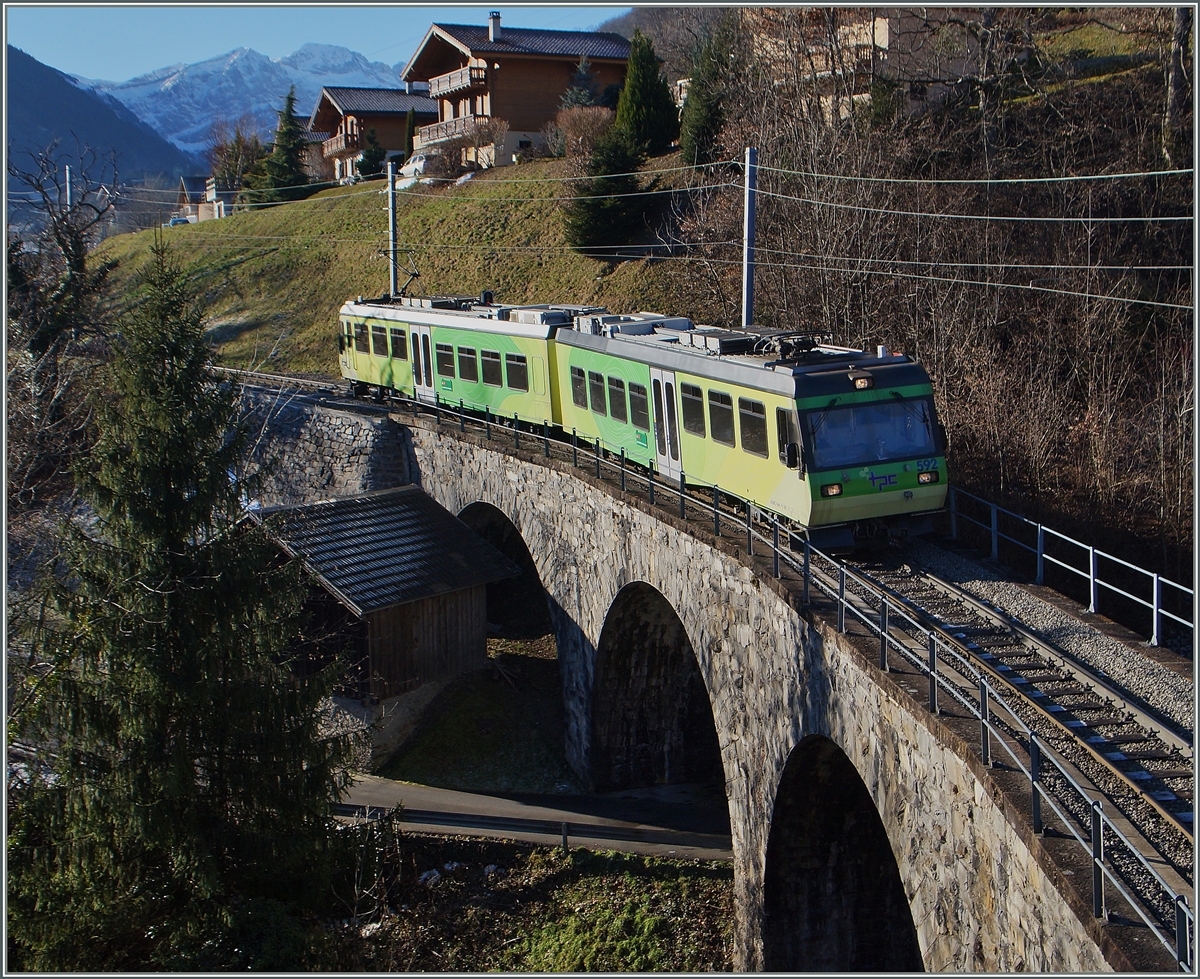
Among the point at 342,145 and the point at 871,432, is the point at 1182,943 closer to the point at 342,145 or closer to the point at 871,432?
the point at 871,432

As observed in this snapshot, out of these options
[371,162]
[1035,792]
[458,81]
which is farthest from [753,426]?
[371,162]

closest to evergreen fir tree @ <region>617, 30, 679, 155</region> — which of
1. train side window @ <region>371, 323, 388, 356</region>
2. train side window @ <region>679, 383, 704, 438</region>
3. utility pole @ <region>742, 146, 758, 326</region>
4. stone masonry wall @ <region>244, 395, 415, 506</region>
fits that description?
train side window @ <region>371, 323, 388, 356</region>

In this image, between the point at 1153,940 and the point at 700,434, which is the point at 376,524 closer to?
the point at 700,434

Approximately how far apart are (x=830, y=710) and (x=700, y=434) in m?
5.74

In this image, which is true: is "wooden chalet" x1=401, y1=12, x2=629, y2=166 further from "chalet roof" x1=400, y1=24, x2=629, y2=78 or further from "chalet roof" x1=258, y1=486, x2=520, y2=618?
"chalet roof" x1=258, y1=486, x2=520, y2=618

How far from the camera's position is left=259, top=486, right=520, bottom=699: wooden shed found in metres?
21.9

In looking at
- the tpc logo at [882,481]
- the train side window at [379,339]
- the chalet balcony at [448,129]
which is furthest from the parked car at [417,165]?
the tpc logo at [882,481]

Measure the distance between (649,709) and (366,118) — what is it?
5319cm

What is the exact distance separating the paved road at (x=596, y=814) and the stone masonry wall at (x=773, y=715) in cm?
134

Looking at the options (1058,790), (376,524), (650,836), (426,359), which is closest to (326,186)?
(426,359)

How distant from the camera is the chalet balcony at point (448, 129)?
5353cm

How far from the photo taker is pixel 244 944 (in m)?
12.1

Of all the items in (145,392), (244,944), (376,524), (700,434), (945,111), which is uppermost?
(945,111)

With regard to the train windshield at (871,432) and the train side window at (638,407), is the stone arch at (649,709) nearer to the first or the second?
the train side window at (638,407)
